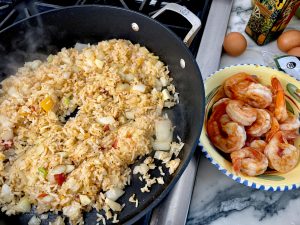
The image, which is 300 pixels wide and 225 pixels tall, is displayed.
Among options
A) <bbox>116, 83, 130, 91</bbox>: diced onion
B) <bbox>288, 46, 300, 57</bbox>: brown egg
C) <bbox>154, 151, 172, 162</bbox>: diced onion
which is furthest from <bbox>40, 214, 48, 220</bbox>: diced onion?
<bbox>288, 46, 300, 57</bbox>: brown egg

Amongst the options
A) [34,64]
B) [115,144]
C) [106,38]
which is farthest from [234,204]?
[34,64]

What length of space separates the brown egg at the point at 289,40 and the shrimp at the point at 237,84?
422 millimetres

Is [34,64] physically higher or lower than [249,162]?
higher

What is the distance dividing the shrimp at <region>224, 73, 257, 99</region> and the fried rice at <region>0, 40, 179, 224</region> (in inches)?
11.8

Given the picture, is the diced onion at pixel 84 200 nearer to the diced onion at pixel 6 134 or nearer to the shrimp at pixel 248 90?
the diced onion at pixel 6 134

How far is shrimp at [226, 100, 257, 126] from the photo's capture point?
131 centimetres

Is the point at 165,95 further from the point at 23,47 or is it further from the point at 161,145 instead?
the point at 23,47

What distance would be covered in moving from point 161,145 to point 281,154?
528 mm

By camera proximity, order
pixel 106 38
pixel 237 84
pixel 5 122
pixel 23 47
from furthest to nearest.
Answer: pixel 106 38
pixel 23 47
pixel 5 122
pixel 237 84

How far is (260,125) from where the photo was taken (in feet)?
4.34

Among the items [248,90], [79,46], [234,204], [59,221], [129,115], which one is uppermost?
[79,46]

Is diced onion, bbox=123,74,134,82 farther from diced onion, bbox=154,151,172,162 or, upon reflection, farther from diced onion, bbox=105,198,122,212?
diced onion, bbox=105,198,122,212

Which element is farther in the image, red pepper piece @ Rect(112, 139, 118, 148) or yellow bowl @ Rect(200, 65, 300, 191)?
red pepper piece @ Rect(112, 139, 118, 148)

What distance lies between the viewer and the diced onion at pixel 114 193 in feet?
4.42
